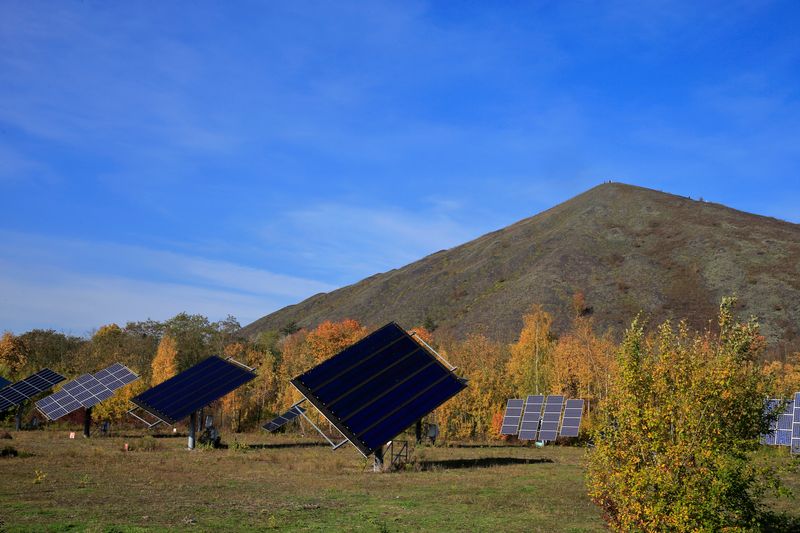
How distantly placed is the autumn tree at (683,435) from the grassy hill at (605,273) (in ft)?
259

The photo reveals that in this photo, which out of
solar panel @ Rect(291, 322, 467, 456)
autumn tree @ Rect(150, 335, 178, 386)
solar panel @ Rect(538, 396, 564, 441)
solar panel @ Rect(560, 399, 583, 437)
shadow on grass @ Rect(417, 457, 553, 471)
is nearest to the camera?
solar panel @ Rect(291, 322, 467, 456)

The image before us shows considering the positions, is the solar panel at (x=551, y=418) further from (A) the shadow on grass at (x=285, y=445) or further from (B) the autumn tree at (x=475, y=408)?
(A) the shadow on grass at (x=285, y=445)

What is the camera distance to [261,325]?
173 meters

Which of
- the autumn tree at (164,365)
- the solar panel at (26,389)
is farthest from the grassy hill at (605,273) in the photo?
the solar panel at (26,389)

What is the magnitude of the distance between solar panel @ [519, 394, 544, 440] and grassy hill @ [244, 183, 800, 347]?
45988 mm

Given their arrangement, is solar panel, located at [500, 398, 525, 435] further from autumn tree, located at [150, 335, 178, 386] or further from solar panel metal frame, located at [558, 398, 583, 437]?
autumn tree, located at [150, 335, 178, 386]

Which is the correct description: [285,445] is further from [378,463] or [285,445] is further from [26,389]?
[26,389]

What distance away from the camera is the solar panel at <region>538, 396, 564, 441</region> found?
43.7 metres

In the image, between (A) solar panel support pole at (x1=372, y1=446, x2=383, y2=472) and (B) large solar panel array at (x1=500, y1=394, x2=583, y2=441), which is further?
(B) large solar panel array at (x1=500, y1=394, x2=583, y2=441)

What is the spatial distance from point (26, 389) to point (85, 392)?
20.2 feet

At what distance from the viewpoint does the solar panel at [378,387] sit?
26.0 meters

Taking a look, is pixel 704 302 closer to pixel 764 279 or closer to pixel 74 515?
pixel 764 279

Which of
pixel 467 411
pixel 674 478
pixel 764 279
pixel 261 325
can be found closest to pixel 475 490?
pixel 674 478

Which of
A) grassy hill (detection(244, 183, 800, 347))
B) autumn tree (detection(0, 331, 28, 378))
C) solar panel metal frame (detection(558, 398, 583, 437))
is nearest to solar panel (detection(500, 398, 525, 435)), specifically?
solar panel metal frame (detection(558, 398, 583, 437))
